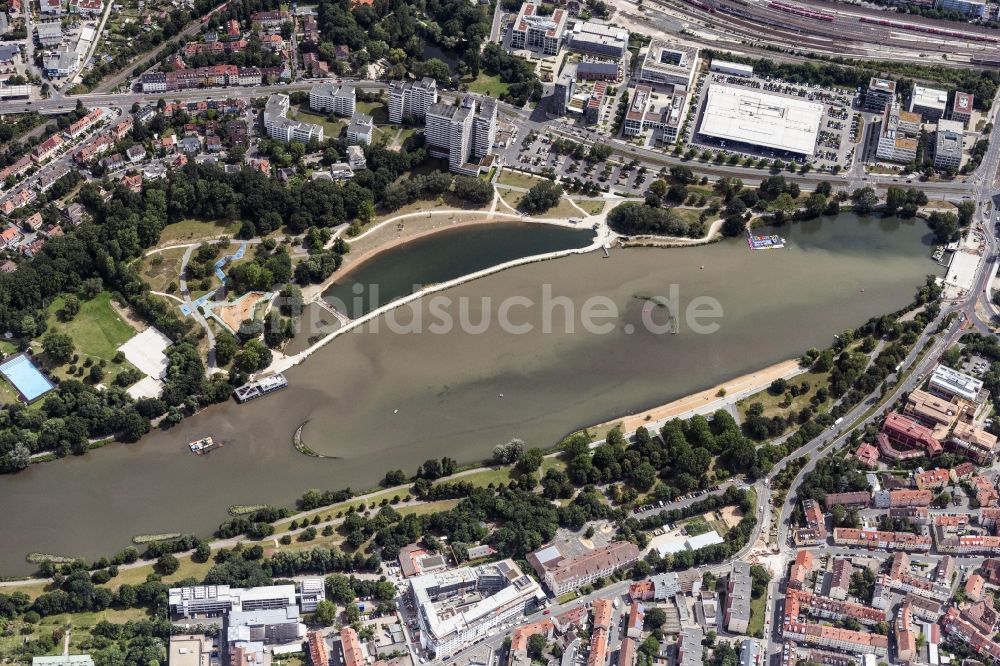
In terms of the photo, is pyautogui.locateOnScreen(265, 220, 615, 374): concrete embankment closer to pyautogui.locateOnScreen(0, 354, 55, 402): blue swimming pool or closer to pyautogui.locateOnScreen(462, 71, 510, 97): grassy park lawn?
pyautogui.locateOnScreen(0, 354, 55, 402): blue swimming pool

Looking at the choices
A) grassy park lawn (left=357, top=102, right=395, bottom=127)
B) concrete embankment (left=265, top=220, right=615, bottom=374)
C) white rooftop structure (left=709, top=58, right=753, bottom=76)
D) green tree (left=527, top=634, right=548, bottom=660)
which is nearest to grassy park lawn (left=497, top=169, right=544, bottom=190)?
concrete embankment (left=265, top=220, right=615, bottom=374)

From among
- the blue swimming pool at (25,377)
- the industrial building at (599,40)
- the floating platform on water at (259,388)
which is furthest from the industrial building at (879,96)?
Answer: the blue swimming pool at (25,377)

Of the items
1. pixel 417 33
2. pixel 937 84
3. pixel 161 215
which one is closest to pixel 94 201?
pixel 161 215

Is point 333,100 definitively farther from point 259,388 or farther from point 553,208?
point 259,388

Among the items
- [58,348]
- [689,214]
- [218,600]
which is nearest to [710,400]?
[689,214]

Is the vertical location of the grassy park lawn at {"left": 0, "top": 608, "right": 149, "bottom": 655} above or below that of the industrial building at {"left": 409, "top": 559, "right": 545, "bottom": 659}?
below

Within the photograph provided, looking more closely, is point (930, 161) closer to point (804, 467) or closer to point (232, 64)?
point (804, 467)

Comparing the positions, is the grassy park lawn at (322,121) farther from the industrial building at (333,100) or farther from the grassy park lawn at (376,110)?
the grassy park lawn at (376,110)
